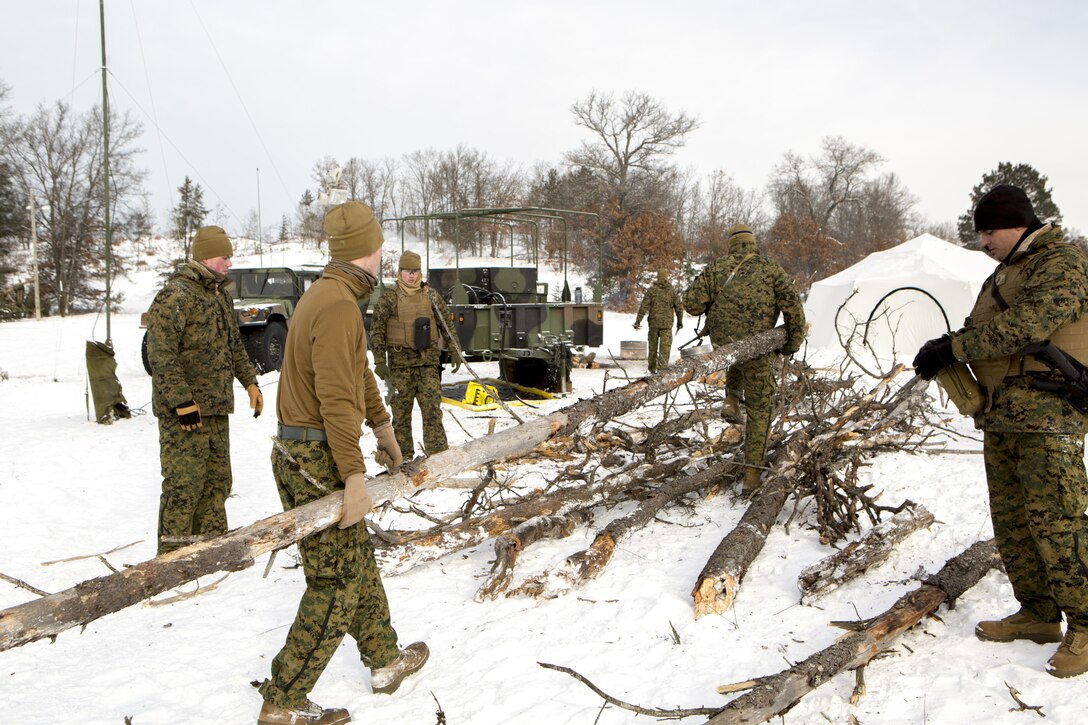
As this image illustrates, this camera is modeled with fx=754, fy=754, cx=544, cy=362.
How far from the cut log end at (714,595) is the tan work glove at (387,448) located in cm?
163

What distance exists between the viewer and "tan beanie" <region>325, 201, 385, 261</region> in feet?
9.40

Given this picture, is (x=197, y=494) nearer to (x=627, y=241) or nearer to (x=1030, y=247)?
(x=1030, y=247)

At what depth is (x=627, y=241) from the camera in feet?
101

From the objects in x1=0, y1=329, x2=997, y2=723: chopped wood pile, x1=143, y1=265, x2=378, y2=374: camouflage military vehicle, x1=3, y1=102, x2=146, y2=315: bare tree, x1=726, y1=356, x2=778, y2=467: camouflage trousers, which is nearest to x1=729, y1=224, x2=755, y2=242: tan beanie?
x1=0, y1=329, x2=997, y2=723: chopped wood pile

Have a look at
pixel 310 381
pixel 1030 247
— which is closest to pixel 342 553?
pixel 310 381

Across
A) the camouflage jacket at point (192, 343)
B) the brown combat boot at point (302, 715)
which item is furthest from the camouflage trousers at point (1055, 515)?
the camouflage jacket at point (192, 343)

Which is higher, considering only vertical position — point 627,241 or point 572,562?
point 627,241

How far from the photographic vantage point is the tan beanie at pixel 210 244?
4.51 m

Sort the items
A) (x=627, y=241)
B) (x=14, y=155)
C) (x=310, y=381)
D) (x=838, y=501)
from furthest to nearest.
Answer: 1. (x=627, y=241)
2. (x=14, y=155)
3. (x=838, y=501)
4. (x=310, y=381)

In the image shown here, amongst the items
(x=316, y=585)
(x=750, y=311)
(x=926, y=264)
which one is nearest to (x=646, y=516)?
(x=750, y=311)

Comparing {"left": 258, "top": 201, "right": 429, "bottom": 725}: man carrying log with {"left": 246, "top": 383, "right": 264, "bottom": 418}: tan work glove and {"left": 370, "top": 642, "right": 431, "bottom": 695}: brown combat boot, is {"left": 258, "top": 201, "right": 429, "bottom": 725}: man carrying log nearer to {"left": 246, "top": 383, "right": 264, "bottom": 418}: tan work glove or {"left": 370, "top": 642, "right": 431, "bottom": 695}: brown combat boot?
{"left": 370, "top": 642, "right": 431, "bottom": 695}: brown combat boot

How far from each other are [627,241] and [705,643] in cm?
2818

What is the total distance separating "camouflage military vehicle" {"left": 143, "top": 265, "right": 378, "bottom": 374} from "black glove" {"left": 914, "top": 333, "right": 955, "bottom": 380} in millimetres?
10233

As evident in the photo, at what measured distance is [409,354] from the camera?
6855 mm
